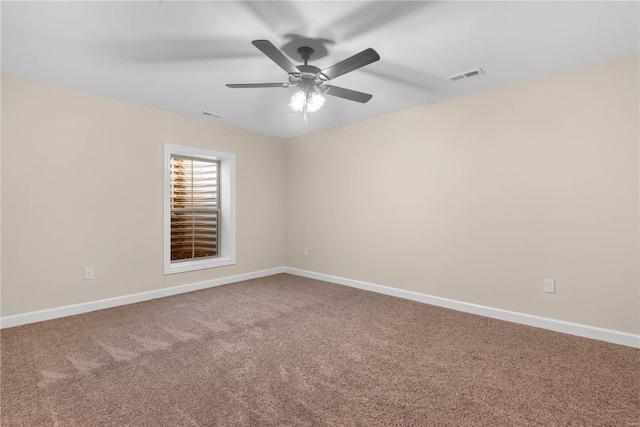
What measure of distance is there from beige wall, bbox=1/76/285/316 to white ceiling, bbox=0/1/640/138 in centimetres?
35

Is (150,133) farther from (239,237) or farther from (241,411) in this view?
(241,411)

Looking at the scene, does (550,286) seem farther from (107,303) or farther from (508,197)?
(107,303)

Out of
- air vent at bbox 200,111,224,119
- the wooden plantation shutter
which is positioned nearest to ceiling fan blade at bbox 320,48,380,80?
air vent at bbox 200,111,224,119

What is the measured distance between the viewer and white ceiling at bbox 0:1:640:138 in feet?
6.79

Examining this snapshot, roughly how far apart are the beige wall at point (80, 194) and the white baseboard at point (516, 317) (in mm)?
2543

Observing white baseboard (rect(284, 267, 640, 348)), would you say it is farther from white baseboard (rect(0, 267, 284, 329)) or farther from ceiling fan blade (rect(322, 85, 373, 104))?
ceiling fan blade (rect(322, 85, 373, 104))

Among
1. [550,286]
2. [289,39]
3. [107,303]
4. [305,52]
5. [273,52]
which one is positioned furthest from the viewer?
[107,303]

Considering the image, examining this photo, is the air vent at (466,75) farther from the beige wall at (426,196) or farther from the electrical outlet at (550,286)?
the electrical outlet at (550,286)

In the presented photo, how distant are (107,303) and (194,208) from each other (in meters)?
1.77

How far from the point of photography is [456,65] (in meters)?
2.86

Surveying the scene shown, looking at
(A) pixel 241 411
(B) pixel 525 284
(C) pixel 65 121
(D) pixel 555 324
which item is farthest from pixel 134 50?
(D) pixel 555 324

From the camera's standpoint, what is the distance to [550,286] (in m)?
3.05

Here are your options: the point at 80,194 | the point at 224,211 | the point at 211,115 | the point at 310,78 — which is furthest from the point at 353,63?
the point at 224,211

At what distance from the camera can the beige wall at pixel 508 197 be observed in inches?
108
